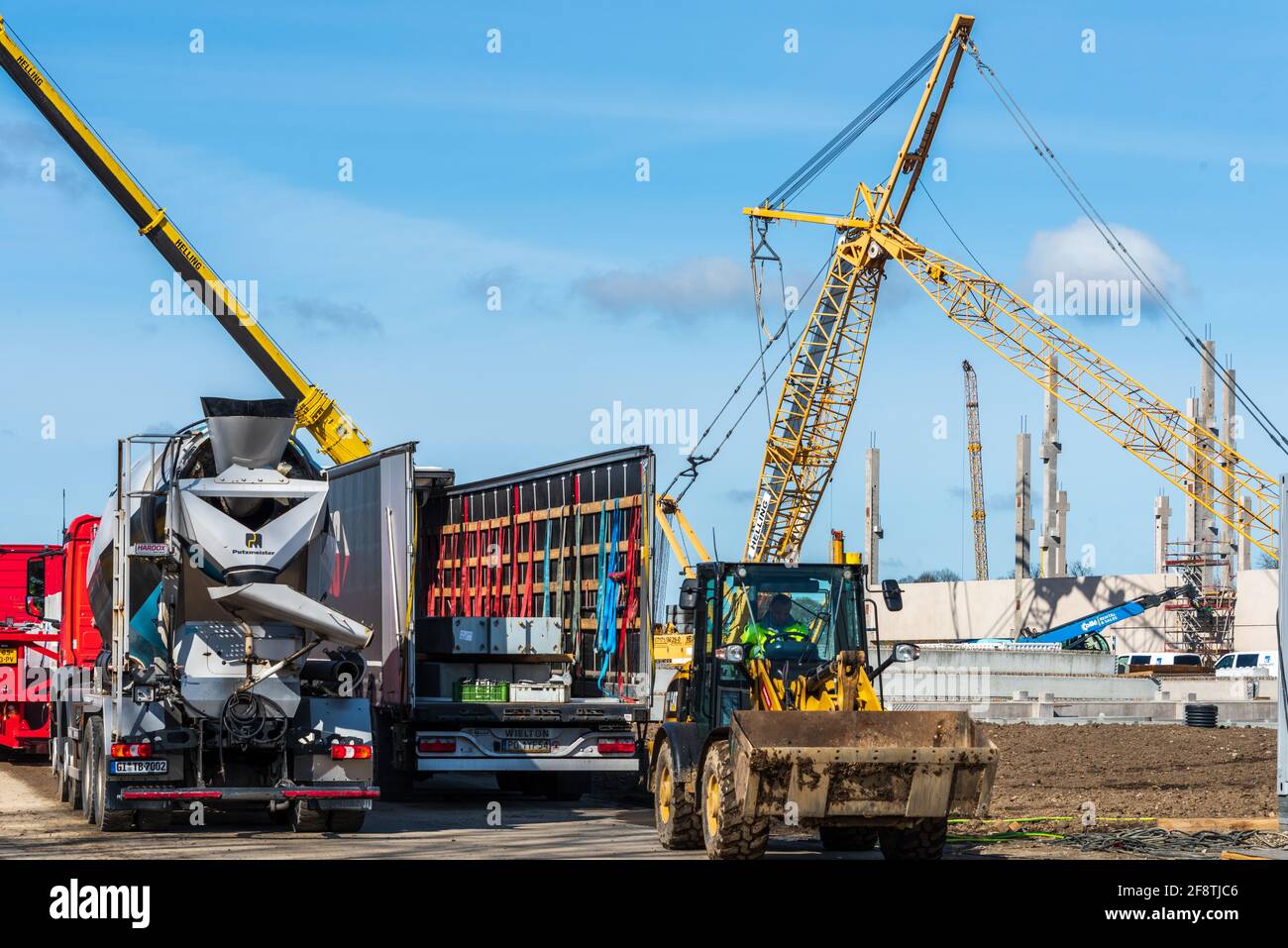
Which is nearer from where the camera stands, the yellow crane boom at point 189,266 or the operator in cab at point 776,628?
the operator in cab at point 776,628

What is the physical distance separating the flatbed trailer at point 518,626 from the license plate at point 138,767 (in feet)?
9.46

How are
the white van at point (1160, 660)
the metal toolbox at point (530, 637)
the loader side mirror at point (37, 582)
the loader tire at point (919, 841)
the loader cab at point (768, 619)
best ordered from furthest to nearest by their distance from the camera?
the white van at point (1160, 660), the loader side mirror at point (37, 582), the metal toolbox at point (530, 637), the loader cab at point (768, 619), the loader tire at point (919, 841)

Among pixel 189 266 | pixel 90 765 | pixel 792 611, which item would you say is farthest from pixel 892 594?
pixel 189 266

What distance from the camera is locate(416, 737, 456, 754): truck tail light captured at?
17094mm

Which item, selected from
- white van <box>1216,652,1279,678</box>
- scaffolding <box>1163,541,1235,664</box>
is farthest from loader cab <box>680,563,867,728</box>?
scaffolding <box>1163,541,1235,664</box>

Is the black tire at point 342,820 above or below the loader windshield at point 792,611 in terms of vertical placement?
below

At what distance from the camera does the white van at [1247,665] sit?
1900 inches

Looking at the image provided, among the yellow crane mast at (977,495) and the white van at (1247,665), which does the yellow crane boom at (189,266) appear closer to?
the white van at (1247,665)

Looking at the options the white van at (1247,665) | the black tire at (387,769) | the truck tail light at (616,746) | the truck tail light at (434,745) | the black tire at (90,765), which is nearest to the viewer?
the black tire at (90,765)

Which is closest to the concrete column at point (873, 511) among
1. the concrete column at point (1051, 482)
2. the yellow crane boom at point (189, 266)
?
the concrete column at point (1051, 482)

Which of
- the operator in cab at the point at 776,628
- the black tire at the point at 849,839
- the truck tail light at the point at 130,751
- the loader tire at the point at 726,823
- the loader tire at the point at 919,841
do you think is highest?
the operator in cab at the point at 776,628

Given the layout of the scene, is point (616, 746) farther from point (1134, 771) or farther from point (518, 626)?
point (1134, 771)

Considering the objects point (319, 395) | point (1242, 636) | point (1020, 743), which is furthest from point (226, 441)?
point (1242, 636)

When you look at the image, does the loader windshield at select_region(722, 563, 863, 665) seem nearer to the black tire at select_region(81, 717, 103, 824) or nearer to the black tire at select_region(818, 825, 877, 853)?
the black tire at select_region(818, 825, 877, 853)
